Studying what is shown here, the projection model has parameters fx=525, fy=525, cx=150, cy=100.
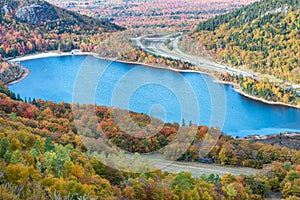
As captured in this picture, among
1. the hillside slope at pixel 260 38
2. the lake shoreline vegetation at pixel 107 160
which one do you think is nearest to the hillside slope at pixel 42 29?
the hillside slope at pixel 260 38

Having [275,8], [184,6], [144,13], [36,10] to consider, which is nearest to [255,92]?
[275,8]

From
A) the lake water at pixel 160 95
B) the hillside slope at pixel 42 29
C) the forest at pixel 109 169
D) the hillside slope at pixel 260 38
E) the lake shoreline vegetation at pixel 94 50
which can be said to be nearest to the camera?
the forest at pixel 109 169

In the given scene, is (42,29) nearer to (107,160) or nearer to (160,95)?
(160,95)

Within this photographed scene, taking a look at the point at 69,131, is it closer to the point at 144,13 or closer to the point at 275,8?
the point at 275,8

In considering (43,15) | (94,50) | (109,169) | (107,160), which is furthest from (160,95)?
(43,15)

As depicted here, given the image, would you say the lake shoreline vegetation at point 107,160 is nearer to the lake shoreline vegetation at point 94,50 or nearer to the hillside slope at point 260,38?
the lake shoreline vegetation at point 94,50
